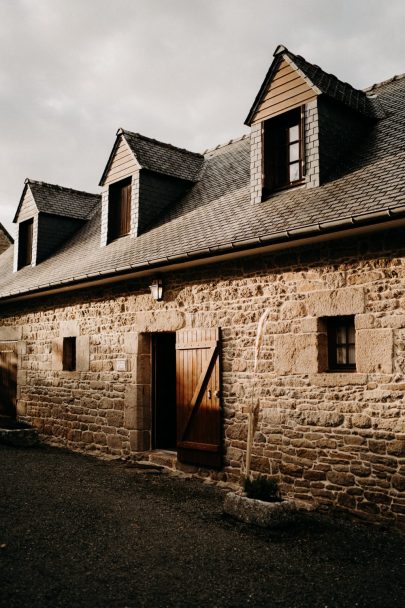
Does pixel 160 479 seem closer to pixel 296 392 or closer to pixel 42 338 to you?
pixel 296 392

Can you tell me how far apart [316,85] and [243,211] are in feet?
6.59

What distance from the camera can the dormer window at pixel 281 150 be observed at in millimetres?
7891

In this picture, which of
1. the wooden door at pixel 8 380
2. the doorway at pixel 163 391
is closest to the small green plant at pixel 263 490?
the doorway at pixel 163 391

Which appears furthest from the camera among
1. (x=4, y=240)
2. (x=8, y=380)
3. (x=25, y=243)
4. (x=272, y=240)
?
(x=4, y=240)

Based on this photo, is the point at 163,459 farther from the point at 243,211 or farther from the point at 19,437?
the point at 243,211

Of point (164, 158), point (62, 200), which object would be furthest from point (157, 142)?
point (62, 200)

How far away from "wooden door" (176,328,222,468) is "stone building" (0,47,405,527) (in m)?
0.03

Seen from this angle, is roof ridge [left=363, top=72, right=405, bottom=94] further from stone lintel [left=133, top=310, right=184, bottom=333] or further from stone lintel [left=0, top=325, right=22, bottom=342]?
stone lintel [left=0, top=325, right=22, bottom=342]

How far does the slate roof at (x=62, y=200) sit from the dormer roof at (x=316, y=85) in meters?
6.55

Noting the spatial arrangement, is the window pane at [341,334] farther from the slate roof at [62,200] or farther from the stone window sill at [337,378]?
the slate roof at [62,200]

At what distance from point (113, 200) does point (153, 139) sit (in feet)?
5.15

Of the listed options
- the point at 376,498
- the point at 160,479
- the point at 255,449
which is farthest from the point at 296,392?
the point at 160,479

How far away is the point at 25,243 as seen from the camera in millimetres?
13570

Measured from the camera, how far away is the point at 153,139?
1107cm
